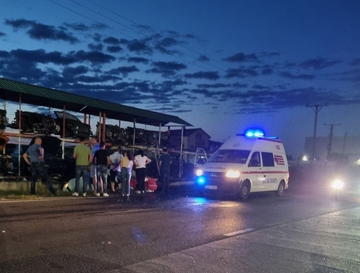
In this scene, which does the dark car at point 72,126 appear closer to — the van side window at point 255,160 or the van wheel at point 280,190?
the van side window at point 255,160

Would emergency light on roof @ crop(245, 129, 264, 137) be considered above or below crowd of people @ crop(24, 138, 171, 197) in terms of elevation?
above

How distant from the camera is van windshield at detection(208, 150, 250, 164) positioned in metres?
15.9

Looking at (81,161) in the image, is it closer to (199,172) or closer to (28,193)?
(28,193)

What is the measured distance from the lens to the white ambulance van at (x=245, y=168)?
1520 centimetres

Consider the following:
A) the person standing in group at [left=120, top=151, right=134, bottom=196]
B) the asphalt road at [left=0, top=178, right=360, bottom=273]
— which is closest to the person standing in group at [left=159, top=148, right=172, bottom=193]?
the person standing in group at [left=120, top=151, right=134, bottom=196]

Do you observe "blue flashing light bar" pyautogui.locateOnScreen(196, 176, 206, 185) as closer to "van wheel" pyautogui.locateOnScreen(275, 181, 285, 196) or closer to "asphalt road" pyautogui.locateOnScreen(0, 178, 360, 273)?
"asphalt road" pyautogui.locateOnScreen(0, 178, 360, 273)

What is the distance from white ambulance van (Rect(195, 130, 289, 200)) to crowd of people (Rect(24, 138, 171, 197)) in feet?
8.18

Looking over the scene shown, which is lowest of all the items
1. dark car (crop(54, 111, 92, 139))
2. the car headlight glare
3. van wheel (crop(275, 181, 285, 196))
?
van wheel (crop(275, 181, 285, 196))

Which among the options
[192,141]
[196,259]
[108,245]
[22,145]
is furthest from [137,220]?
[192,141]

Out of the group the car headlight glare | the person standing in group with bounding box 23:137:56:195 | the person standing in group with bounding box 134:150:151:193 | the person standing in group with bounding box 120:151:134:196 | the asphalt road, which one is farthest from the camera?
the car headlight glare

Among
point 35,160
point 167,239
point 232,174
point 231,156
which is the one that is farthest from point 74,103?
point 167,239

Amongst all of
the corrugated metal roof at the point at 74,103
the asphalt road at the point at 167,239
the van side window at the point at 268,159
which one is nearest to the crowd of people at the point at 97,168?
the asphalt road at the point at 167,239

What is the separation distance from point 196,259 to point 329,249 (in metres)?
2.79

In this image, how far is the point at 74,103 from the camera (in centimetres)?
1747
